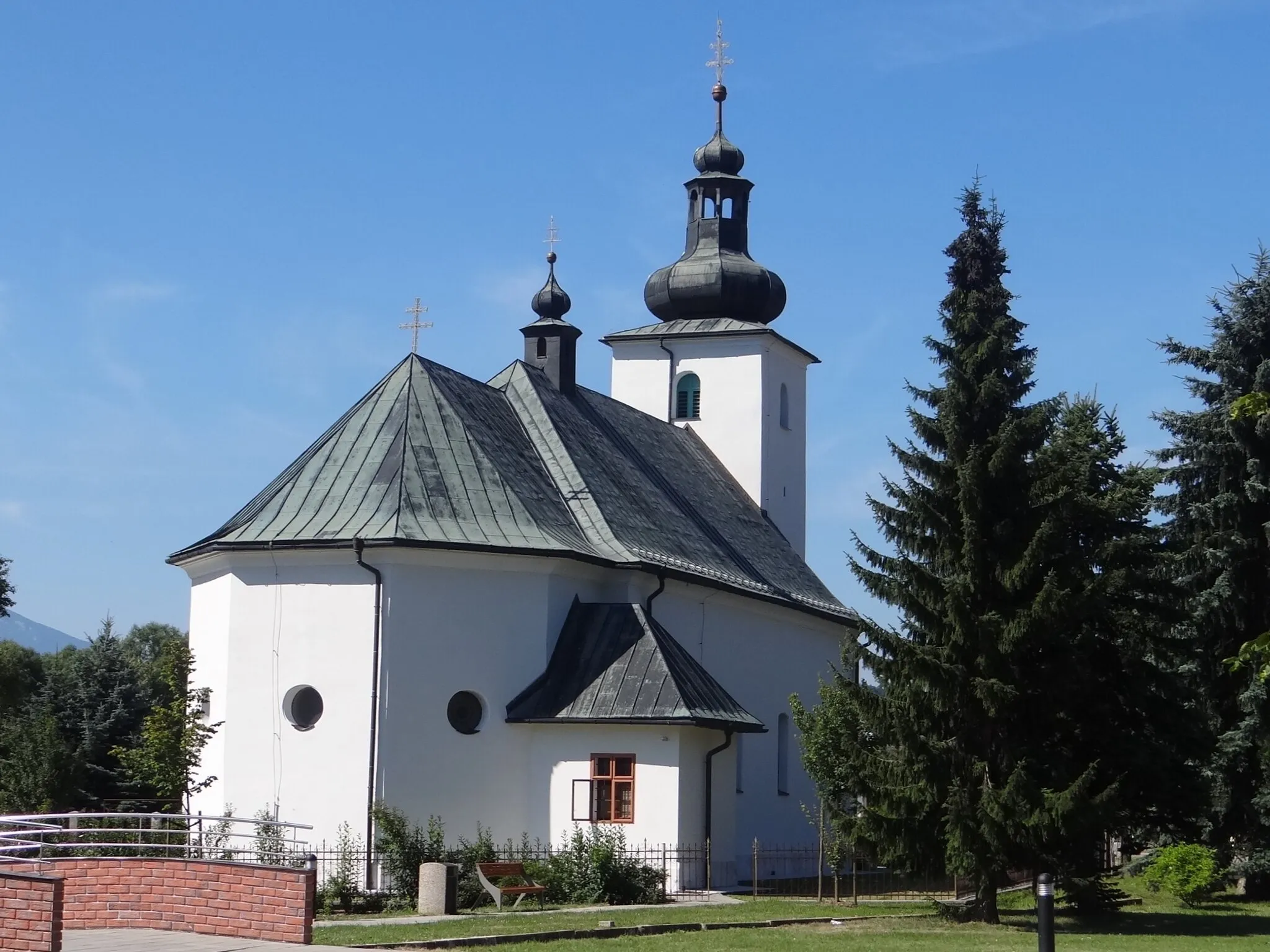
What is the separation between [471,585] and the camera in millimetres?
27344

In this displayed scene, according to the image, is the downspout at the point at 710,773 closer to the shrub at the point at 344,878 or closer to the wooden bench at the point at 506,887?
the wooden bench at the point at 506,887

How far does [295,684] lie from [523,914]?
6589mm

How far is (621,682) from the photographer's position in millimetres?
27125

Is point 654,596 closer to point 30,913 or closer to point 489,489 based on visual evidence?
point 489,489

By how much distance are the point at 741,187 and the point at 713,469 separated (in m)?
7.10

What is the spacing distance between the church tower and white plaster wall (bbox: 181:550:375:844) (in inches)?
652

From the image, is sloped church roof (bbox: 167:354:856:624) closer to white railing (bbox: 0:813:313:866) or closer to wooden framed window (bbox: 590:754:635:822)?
wooden framed window (bbox: 590:754:635:822)

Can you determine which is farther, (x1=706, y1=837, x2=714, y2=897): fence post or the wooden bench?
(x1=706, y1=837, x2=714, y2=897): fence post

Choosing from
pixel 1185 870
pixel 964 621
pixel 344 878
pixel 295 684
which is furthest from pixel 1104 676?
pixel 295 684

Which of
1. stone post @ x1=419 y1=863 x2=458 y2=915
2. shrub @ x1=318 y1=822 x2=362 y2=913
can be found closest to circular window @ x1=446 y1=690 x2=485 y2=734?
shrub @ x1=318 y1=822 x2=362 y2=913

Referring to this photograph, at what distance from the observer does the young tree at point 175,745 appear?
2622cm

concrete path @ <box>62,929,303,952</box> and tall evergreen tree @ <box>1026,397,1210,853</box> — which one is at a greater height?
tall evergreen tree @ <box>1026,397,1210,853</box>

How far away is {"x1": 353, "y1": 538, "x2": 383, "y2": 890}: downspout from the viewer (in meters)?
25.4

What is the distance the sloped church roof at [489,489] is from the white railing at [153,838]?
4.61m
